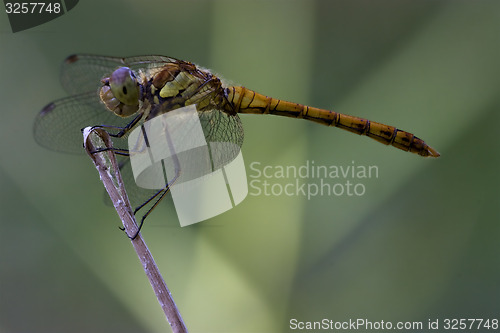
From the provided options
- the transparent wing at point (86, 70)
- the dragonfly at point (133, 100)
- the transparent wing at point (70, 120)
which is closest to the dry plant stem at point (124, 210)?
the dragonfly at point (133, 100)

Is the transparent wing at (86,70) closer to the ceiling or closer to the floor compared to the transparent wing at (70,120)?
closer to the ceiling

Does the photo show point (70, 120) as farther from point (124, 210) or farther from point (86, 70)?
point (124, 210)

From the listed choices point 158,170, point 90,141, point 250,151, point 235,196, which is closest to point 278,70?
point 250,151

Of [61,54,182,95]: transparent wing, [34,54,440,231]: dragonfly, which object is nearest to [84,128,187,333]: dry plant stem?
[34,54,440,231]: dragonfly

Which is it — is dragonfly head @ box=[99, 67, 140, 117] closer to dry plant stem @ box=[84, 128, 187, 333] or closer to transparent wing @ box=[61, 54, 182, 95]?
transparent wing @ box=[61, 54, 182, 95]

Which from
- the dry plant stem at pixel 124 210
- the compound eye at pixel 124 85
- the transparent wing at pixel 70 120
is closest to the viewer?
the dry plant stem at pixel 124 210

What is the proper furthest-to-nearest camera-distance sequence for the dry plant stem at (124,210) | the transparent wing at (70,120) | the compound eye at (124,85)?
the transparent wing at (70,120) < the compound eye at (124,85) < the dry plant stem at (124,210)

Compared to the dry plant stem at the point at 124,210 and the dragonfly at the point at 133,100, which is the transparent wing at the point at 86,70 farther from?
the dry plant stem at the point at 124,210

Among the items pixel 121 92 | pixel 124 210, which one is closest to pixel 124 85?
pixel 121 92
